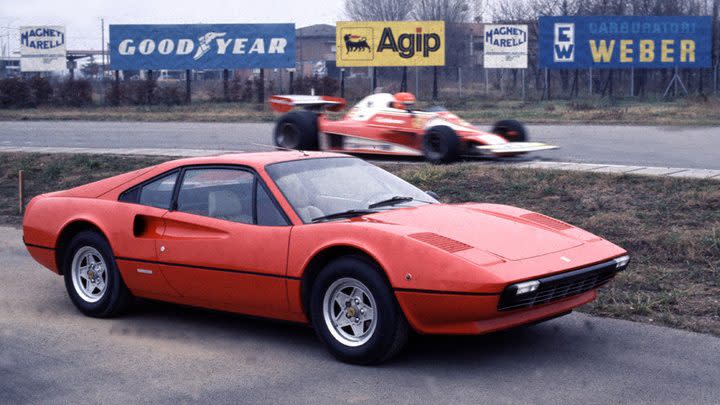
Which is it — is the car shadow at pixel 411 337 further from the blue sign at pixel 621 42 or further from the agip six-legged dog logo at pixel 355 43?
the agip six-legged dog logo at pixel 355 43

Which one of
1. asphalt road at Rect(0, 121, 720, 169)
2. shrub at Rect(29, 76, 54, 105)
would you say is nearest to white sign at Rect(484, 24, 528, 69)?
asphalt road at Rect(0, 121, 720, 169)

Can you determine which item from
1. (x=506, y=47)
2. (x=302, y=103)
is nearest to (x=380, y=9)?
(x=506, y=47)

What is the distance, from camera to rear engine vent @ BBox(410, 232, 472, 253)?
5.40 m

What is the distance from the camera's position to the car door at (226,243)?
595 cm

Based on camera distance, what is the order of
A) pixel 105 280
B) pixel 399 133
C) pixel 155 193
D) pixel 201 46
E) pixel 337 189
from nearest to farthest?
pixel 337 189 < pixel 155 193 < pixel 105 280 < pixel 399 133 < pixel 201 46

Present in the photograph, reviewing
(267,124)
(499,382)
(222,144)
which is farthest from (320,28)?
(499,382)

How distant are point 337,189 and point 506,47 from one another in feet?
118

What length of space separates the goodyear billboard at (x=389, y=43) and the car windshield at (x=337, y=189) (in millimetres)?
33285

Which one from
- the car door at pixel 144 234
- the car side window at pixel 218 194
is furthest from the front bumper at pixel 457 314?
the car door at pixel 144 234

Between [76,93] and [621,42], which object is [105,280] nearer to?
[76,93]

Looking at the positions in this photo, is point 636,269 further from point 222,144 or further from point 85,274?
point 222,144

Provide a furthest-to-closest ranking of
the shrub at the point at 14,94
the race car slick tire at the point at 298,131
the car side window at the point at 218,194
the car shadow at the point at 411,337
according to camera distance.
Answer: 1. the shrub at the point at 14,94
2. the race car slick tire at the point at 298,131
3. the car side window at the point at 218,194
4. the car shadow at the point at 411,337

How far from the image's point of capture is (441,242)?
17.9ft

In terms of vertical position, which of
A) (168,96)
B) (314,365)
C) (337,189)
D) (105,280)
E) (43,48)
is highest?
(43,48)
